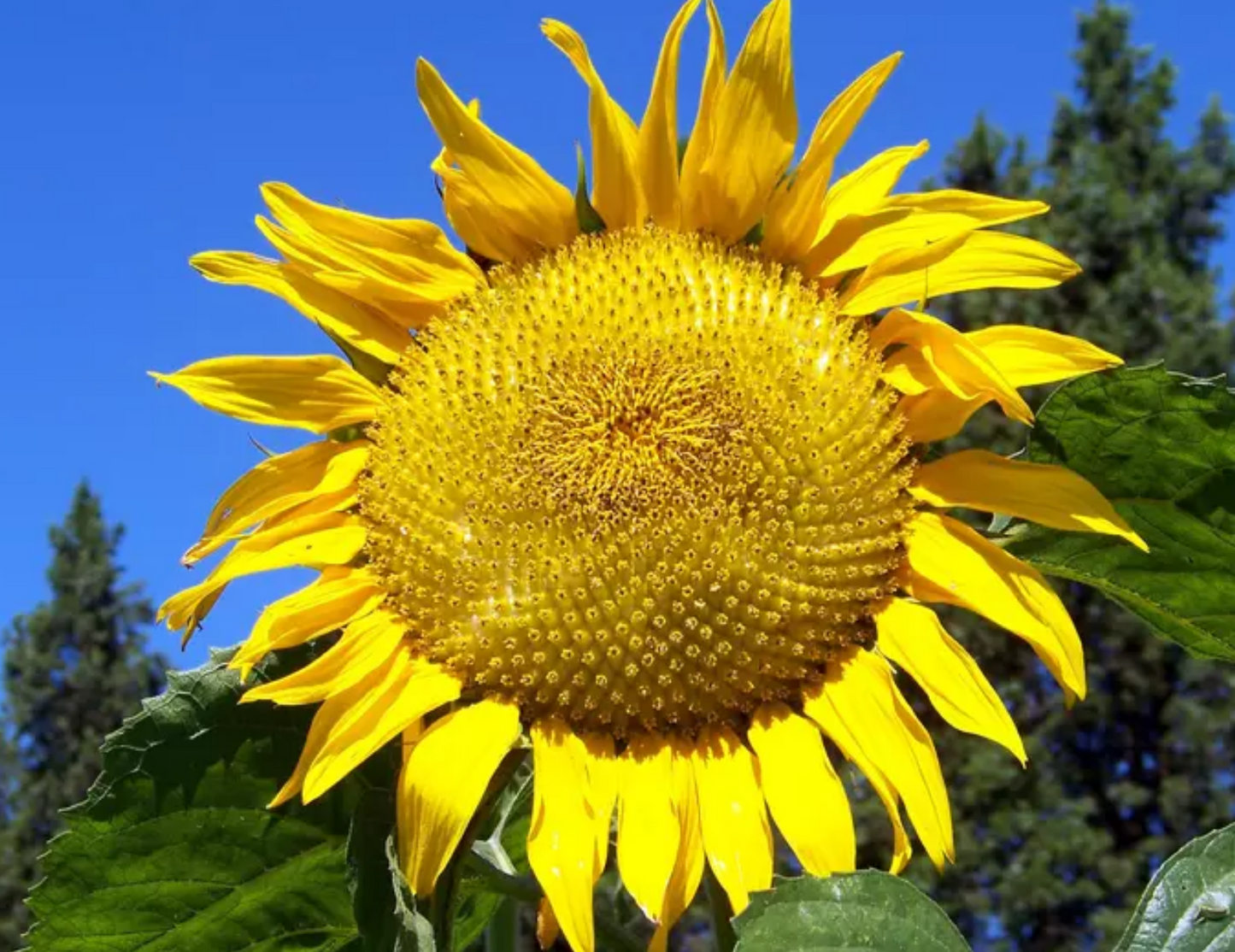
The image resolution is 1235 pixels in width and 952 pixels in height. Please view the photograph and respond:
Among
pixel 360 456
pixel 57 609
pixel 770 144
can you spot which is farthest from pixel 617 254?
pixel 57 609

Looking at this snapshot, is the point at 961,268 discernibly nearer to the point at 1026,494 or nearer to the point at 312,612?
the point at 1026,494

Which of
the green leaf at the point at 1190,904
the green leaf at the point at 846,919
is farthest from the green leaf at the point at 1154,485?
the green leaf at the point at 846,919

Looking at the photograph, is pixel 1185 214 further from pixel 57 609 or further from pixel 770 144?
pixel 770 144

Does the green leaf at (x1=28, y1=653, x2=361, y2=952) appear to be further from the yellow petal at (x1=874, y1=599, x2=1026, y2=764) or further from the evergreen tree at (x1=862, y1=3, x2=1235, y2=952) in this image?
the evergreen tree at (x1=862, y1=3, x2=1235, y2=952)

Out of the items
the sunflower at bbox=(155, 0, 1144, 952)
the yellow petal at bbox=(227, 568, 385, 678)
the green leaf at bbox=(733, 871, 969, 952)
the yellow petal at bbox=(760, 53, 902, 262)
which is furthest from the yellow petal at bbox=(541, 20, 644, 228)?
the green leaf at bbox=(733, 871, 969, 952)

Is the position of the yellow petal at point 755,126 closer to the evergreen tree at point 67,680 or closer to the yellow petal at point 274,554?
the yellow petal at point 274,554

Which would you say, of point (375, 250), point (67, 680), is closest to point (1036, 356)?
point (375, 250)
